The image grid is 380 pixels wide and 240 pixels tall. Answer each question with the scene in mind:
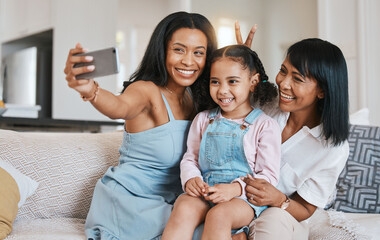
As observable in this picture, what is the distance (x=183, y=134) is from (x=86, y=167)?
1.54 feet

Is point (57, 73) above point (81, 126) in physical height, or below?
above

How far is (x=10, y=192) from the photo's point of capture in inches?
56.7

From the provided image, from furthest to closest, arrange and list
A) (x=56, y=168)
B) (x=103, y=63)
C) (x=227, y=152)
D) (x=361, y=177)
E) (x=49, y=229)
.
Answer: (x=361, y=177), (x=56, y=168), (x=49, y=229), (x=227, y=152), (x=103, y=63)

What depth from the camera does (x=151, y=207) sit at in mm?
1410

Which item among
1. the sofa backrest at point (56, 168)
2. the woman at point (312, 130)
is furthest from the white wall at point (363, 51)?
the sofa backrest at point (56, 168)

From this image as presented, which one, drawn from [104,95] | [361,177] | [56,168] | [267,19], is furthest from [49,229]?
[267,19]

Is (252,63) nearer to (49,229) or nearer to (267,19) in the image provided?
(49,229)

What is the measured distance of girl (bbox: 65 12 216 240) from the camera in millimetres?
1378

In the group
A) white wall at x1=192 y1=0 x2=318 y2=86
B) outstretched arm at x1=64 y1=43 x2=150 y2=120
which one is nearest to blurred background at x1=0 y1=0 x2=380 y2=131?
white wall at x1=192 y1=0 x2=318 y2=86

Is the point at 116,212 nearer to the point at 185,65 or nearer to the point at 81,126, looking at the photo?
the point at 185,65

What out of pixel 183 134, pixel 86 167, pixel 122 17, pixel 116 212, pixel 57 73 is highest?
pixel 122 17

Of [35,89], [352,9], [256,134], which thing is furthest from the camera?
[35,89]

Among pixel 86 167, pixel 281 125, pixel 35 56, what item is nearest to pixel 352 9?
pixel 281 125

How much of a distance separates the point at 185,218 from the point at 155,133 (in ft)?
1.20
